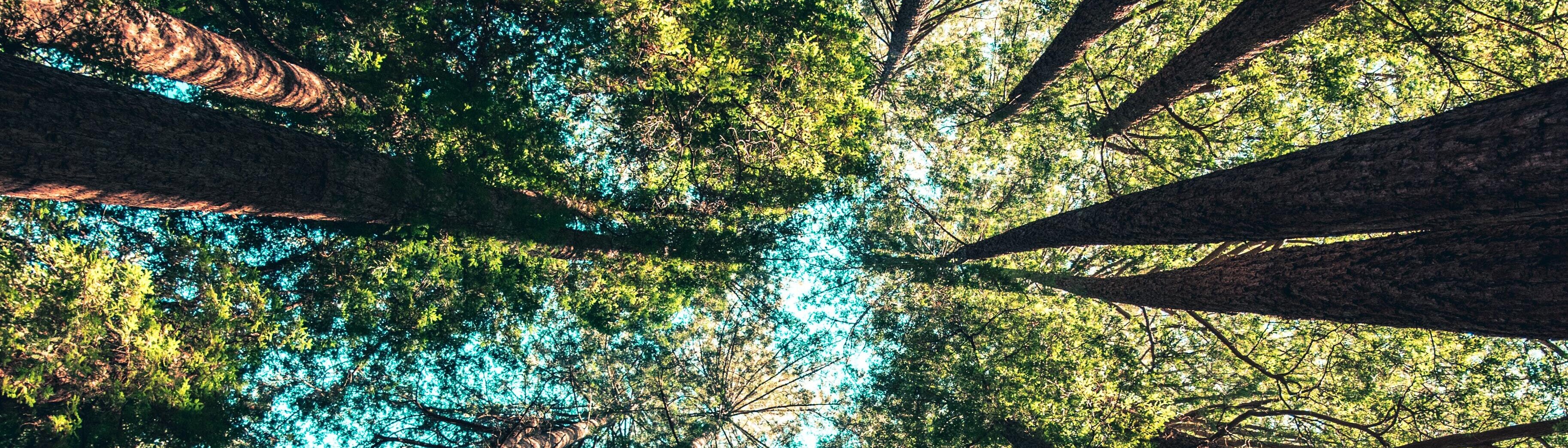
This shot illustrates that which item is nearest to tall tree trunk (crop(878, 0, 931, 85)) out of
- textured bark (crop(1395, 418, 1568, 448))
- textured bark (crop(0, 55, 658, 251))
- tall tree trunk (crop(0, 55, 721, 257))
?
tall tree trunk (crop(0, 55, 721, 257))

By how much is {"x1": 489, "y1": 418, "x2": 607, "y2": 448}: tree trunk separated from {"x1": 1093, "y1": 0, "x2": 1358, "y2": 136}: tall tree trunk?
12607 millimetres

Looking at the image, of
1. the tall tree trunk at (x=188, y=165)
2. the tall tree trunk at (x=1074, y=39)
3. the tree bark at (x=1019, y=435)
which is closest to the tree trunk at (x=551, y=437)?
the tall tree trunk at (x=188, y=165)

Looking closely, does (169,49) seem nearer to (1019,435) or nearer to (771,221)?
(771,221)

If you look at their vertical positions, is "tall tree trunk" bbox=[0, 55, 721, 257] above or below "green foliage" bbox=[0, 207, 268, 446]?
above

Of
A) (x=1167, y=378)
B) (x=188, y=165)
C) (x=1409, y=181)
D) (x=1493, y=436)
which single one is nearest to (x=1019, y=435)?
(x=1167, y=378)

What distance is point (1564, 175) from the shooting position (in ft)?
8.14

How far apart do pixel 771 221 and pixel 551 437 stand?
270 inches

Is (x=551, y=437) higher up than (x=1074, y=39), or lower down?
lower down

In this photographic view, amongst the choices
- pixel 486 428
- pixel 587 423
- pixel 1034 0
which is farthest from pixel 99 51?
pixel 1034 0

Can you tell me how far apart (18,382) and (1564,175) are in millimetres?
10047

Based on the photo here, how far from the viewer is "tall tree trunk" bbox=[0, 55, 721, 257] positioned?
3.86 m

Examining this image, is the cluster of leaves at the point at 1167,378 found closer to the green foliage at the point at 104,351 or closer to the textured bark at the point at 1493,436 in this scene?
the textured bark at the point at 1493,436

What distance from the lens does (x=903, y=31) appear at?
1230 centimetres

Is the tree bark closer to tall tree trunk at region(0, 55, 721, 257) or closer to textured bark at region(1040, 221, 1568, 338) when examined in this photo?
textured bark at region(1040, 221, 1568, 338)
